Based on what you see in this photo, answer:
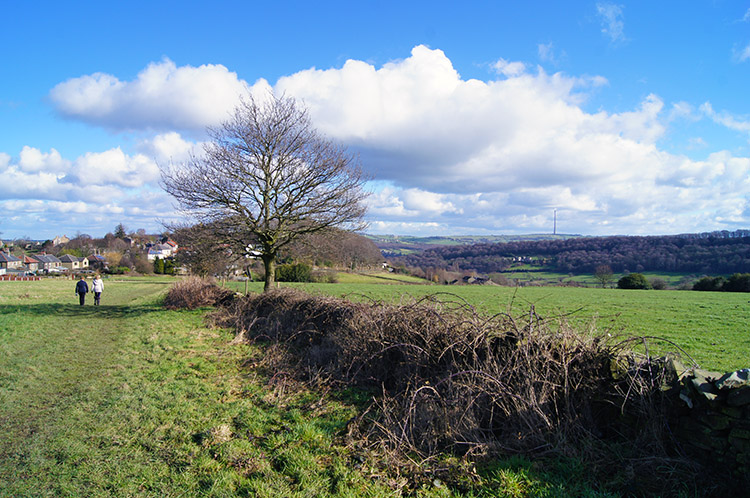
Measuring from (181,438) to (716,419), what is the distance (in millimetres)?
6151

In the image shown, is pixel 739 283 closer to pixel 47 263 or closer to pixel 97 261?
pixel 97 261

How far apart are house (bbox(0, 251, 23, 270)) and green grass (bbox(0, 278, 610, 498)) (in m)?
105

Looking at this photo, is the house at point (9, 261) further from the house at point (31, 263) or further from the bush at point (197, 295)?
the bush at point (197, 295)

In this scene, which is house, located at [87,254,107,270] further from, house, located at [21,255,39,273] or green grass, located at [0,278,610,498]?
green grass, located at [0,278,610,498]

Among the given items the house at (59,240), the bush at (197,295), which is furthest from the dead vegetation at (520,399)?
the house at (59,240)

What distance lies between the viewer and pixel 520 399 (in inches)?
201

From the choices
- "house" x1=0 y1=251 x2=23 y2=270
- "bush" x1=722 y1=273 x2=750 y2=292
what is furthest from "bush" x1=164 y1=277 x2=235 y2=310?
"house" x1=0 y1=251 x2=23 y2=270

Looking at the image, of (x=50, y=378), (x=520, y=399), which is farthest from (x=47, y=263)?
(x=520, y=399)

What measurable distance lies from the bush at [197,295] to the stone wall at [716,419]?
653 inches

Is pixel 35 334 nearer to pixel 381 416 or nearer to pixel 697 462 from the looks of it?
pixel 381 416

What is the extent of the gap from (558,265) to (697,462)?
258 feet

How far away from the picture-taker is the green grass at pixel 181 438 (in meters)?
4.01

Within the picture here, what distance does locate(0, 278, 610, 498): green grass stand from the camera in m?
4.01

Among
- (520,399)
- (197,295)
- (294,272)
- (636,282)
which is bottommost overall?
(636,282)
